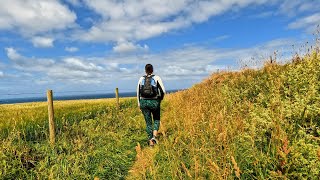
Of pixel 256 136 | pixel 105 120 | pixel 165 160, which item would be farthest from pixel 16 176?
pixel 105 120

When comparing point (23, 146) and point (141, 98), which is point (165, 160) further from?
point (23, 146)

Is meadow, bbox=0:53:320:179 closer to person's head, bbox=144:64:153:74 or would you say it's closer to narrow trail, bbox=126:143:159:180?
narrow trail, bbox=126:143:159:180

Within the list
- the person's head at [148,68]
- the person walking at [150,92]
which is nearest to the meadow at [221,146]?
the person walking at [150,92]

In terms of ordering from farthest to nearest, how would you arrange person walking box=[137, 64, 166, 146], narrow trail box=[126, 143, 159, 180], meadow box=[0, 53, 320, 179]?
person walking box=[137, 64, 166, 146] < meadow box=[0, 53, 320, 179] < narrow trail box=[126, 143, 159, 180]

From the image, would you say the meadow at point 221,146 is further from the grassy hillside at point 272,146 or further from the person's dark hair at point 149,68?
the person's dark hair at point 149,68

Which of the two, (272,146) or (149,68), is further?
(149,68)

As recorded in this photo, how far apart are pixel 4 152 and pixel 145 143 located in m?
4.85

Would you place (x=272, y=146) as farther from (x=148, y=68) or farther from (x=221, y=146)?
(x=148, y=68)

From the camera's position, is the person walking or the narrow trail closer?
the narrow trail

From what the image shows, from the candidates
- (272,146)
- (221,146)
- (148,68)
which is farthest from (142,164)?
(148,68)

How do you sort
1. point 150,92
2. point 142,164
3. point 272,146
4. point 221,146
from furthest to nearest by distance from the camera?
point 150,92 → point 221,146 → point 272,146 → point 142,164

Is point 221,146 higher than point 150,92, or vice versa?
point 150,92

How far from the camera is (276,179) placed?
427 cm

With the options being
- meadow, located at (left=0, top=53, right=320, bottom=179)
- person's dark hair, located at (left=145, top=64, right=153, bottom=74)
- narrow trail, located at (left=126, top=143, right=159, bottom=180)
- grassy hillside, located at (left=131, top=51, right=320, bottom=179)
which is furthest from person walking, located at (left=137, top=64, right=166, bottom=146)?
grassy hillside, located at (left=131, top=51, right=320, bottom=179)
